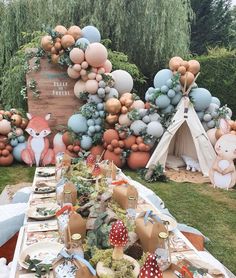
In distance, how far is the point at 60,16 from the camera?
9062mm

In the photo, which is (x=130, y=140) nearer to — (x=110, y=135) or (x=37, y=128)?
(x=110, y=135)

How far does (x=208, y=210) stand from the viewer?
480cm

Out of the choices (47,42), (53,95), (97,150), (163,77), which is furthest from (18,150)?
(163,77)

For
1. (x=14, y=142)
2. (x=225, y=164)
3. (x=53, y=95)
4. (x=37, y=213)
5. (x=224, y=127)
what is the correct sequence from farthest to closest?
(x=53, y=95) → (x=14, y=142) → (x=224, y=127) → (x=225, y=164) → (x=37, y=213)

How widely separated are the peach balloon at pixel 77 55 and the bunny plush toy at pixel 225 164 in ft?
9.65

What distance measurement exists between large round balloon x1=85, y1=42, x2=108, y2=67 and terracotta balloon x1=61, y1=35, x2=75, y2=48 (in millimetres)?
352

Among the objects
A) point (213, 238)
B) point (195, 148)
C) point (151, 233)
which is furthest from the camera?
point (195, 148)

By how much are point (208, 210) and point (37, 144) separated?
3401 mm

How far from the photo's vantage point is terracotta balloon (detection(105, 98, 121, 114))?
6.14 meters

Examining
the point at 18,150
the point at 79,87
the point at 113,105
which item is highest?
the point at 79,87

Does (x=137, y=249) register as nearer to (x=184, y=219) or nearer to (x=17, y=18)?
(x=184, y=219)

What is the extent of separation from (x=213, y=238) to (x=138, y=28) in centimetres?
668

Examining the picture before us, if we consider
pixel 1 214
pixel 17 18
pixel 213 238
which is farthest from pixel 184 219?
pixel 17 18

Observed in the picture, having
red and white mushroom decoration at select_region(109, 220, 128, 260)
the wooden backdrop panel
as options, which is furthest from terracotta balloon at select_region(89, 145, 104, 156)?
red and white mushroom decoration at select_region(109, 220, 128, 260)
